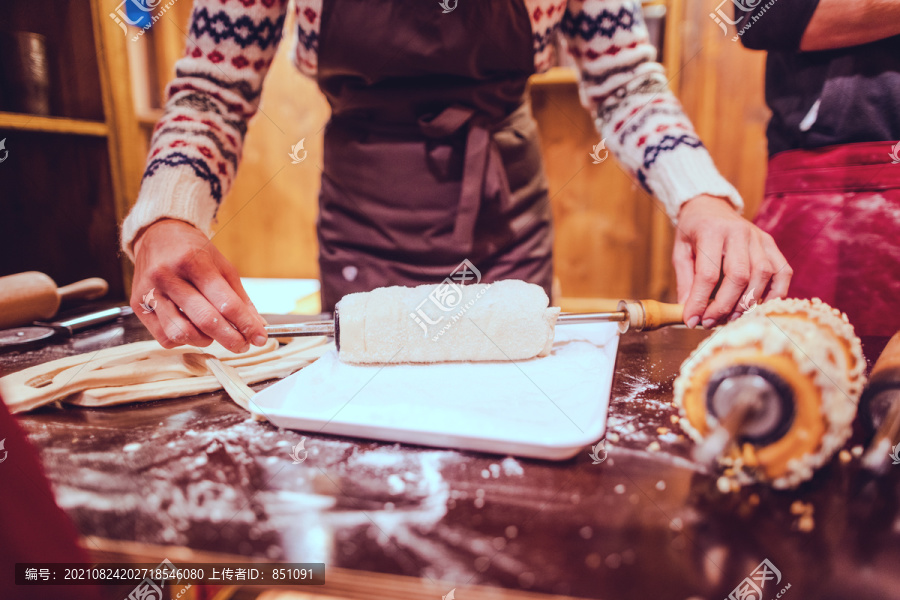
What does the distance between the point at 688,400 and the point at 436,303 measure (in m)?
0.32

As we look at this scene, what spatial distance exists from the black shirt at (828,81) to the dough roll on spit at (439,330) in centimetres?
60

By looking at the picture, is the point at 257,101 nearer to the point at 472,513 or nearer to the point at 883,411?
the point at 472,513

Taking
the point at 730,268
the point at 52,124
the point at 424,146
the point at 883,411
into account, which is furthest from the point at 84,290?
the point at 883,411

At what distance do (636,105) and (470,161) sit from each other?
0.30 m

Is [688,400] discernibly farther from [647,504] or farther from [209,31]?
[209,31]

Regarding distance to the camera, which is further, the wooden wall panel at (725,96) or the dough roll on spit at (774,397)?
the wooden wall panel at (725,96)

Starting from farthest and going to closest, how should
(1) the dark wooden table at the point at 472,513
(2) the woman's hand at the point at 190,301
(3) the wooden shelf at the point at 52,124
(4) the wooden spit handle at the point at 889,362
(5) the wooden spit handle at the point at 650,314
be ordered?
(3) the wooden shelf at the point at 52,124 → (5) the wooden spit handle at the point at 650,314 → (2) the woman's hand at the point at 190,301 → (4) the wooden spit handle at the point at 889,362 → (1) the dark wooden table at the point at 472,513

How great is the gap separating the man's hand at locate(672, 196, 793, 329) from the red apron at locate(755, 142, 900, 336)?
278 millimetres

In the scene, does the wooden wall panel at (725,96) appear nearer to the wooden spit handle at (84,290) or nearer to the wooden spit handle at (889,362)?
the wooden spit handle at (889,362)

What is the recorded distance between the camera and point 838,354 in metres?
0.39

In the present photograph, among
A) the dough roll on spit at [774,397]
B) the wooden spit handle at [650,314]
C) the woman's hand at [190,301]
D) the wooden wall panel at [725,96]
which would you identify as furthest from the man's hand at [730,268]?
the wooden wall panel at [725,96]

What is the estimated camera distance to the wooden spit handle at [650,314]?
0.69 metres

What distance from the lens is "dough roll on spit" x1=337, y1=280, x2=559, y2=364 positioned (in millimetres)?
618

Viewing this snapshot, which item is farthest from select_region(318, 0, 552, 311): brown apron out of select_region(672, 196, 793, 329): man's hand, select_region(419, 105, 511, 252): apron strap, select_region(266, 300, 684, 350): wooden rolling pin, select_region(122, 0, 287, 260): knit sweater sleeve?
select_region(672, 196, 793, 329): man's hand
